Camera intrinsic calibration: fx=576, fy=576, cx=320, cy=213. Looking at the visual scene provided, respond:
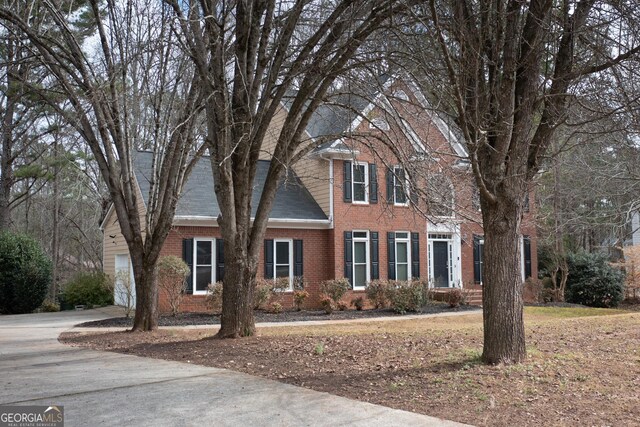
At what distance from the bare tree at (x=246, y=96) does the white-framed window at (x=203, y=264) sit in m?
8.27

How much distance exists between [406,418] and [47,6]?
9762 mm

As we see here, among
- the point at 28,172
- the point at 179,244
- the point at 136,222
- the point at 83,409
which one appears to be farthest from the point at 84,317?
the point at 83,409

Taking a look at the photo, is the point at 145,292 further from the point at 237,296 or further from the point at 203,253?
the point at 203,253

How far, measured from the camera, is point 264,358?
8398mm

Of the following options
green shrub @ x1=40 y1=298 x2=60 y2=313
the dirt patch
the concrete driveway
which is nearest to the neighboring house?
green shrub @ x1=40 y1=298 x2=60 y2=313

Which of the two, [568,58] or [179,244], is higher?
[568,58]

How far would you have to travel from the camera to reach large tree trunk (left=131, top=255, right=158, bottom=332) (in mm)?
12133

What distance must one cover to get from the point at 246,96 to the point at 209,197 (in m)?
9.42

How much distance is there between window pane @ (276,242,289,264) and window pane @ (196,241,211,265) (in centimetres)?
245

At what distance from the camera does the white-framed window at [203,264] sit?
18234mm

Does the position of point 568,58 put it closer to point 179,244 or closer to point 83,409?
point 83,409

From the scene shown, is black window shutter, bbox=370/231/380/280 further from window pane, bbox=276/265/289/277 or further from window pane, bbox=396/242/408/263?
window pane, bbox=276/265/289/277

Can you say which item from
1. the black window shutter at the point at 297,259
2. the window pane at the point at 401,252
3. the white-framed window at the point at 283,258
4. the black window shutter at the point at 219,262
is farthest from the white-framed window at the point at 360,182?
the black window shutter at the point at 219,262

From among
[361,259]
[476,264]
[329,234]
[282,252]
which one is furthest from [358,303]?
[476,264]
